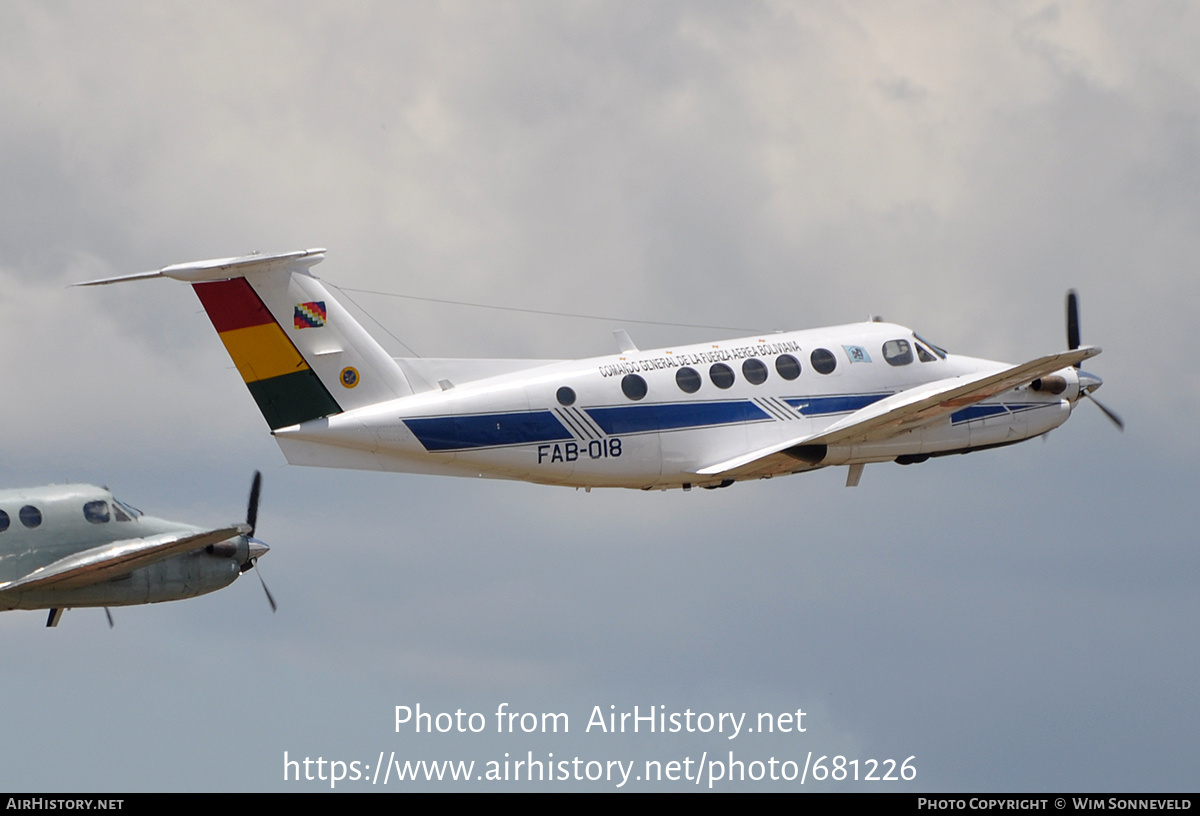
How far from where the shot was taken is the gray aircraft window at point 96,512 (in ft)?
170

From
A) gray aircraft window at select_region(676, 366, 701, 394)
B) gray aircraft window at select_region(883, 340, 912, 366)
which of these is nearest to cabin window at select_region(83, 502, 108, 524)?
gray aircraft window at select_region(676, 366, 701, 394)

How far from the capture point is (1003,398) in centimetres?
4744

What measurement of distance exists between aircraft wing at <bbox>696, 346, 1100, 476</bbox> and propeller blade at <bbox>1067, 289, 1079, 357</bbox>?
2.76 meters

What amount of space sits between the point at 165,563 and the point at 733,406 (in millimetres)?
16917

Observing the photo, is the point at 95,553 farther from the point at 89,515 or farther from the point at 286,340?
the point at 286,340

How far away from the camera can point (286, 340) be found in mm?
43219

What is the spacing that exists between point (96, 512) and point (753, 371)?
17942mm

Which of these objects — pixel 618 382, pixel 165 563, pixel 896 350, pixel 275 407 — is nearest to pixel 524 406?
pixel 618 382

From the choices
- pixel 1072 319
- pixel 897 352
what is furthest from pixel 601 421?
pixel 1072 319

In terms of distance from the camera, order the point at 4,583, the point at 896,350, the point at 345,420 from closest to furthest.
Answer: the point at 345,420 < the point at 896,350 < the point at 4,583

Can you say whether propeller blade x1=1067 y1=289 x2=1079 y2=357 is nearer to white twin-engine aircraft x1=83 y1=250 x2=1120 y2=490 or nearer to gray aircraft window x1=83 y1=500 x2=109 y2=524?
white twin-engine aircraft x1=83 y1=250 x2=1120 y2=490

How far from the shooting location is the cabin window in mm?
51719

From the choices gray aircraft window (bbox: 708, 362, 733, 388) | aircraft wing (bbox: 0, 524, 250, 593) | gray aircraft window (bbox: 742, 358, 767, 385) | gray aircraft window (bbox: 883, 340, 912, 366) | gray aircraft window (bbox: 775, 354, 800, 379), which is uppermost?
gray aircraft window (bbox: 883, 340, 912, 366)

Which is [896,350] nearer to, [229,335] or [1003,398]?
[1003,398]
